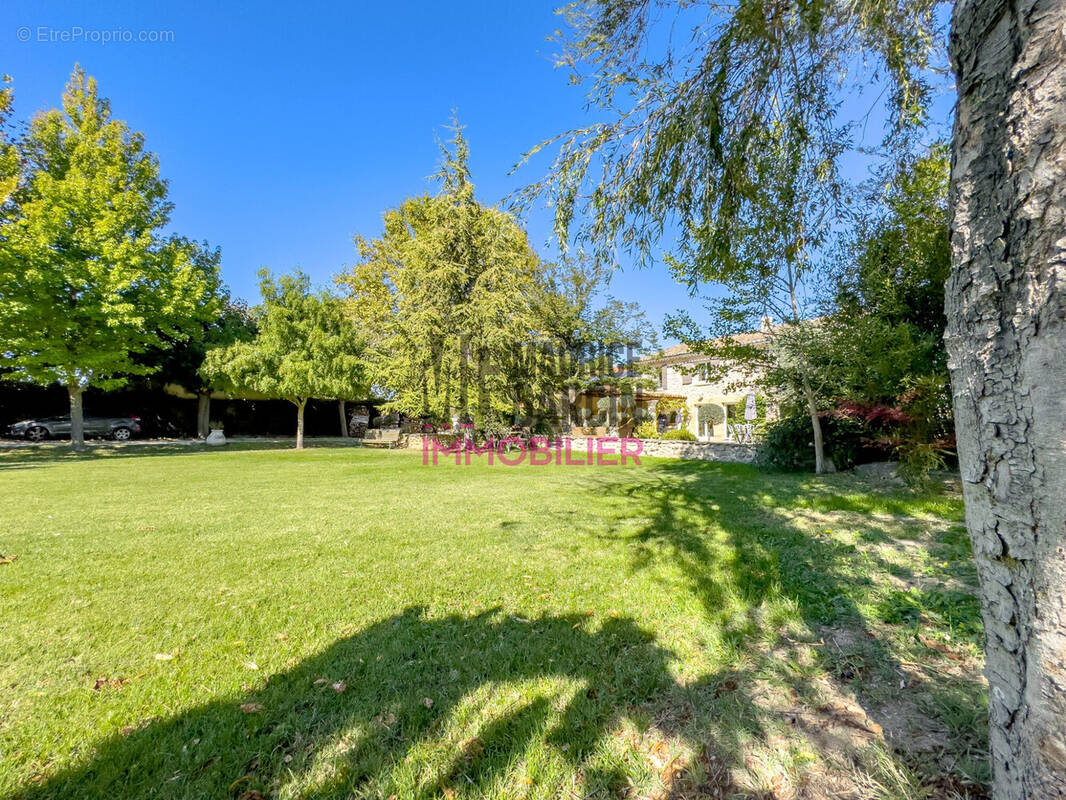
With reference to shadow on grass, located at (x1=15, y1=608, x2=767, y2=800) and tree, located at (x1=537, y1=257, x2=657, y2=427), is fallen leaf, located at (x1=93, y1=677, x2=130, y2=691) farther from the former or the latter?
tree, located at (x1=537, y1=257, x2=657, y2=427)

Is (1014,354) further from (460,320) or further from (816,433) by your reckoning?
(460,320)

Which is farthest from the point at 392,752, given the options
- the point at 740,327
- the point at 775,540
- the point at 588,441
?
the point at 588,441

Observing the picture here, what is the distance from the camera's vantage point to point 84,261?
13.6 meters

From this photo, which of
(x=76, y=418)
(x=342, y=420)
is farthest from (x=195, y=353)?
(x=342, y=420)

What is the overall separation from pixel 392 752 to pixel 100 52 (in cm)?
1257

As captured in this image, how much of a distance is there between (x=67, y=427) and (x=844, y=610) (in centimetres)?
2970

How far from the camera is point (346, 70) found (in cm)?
853

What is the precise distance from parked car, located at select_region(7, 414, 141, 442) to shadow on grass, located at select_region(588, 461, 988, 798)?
27.1m

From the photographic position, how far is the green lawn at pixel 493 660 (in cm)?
167

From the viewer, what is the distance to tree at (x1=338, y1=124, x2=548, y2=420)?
17.3 meters

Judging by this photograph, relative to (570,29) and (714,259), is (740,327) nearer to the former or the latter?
(714,259)

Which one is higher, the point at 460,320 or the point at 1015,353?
the point at 460,320

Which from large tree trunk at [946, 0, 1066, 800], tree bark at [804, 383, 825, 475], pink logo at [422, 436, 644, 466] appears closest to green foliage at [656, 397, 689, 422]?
pink logo at [422, 436, 644, 466]

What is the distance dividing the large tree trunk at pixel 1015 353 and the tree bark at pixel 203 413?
2830 centimetres
